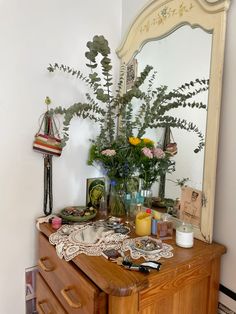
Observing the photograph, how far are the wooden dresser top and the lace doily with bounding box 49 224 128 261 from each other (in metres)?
0.04

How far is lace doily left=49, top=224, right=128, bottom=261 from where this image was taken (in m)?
0.99

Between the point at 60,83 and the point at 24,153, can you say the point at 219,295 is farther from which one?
the point at 60,83

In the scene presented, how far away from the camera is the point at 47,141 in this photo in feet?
4.24

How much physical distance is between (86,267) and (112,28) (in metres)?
1.23

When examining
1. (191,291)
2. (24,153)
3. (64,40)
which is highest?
(64,40)

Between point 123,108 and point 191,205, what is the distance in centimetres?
59

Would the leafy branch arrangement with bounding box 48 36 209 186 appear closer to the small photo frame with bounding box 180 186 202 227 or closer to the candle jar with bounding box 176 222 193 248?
the small photo frame with bounding box 180 186 202 227

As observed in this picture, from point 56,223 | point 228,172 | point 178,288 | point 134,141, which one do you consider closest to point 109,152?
point 134,141

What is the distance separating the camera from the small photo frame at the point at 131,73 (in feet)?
4.74

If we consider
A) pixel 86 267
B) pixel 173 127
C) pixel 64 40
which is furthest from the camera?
pixel 64 40

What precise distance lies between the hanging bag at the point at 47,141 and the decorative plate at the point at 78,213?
275mm

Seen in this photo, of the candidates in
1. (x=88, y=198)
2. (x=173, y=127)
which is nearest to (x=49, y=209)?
(x=88, y=198)

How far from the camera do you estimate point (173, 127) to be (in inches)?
48.6

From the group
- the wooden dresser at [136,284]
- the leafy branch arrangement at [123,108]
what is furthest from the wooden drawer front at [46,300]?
the leafy branch arrangement at [123,108]
